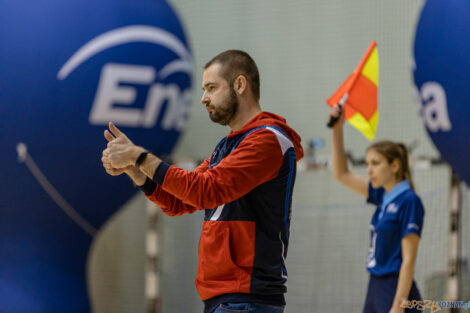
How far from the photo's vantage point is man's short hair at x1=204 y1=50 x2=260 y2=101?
5.94 feet

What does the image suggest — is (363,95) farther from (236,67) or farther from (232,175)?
(232,175)

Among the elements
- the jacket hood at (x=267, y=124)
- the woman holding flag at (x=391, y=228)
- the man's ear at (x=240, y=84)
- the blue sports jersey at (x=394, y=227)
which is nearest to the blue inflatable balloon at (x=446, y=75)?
the woman holding flag at (x=391, y=228)

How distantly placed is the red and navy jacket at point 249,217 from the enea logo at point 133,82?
1525 millimetres

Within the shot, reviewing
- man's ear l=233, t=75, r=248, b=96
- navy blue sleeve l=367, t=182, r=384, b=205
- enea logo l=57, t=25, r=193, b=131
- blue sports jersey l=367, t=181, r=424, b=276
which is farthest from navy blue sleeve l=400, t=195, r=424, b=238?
enea logo l=57, t=25, r=193, b=131

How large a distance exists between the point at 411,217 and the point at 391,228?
113 millimetres

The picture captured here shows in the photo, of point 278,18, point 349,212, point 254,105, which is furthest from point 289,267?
point 254,105

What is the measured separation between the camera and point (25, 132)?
9.99 feet

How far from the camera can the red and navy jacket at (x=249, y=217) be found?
5.35 feet

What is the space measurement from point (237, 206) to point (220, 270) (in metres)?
0.20

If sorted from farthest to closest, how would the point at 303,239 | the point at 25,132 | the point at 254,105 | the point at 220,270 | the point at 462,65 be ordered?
the point at 303,239 → the point at 25,132 → the point at 462,65 → the point at 254,105 → the point at 220,270

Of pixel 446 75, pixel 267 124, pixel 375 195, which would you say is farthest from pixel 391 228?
pixel 267 124

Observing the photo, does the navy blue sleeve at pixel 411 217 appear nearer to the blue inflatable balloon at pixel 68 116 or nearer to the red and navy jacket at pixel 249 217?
the red and navy jacket at pixel 249 217

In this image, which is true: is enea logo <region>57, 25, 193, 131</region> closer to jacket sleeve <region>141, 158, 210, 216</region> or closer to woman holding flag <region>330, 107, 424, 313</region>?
woman holding flag <region>330, 107, 424, 313</region>

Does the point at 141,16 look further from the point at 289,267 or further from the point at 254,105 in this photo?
the point at 289,267
